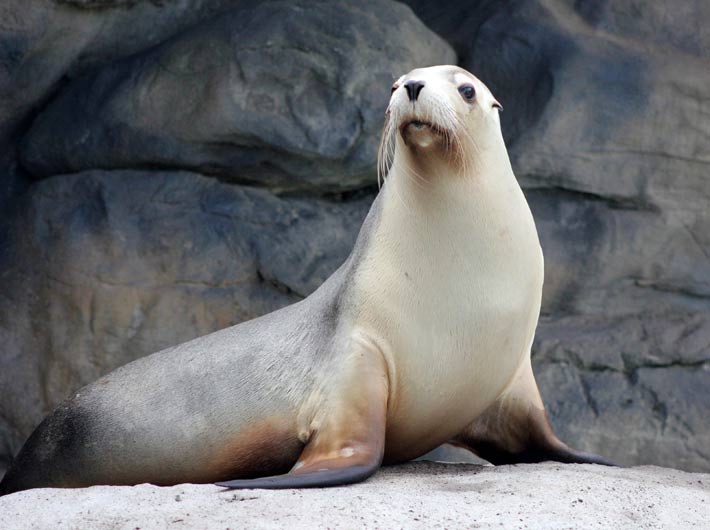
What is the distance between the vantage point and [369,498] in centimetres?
391

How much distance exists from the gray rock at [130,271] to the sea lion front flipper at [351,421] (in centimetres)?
248

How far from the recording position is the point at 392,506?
3785 mm

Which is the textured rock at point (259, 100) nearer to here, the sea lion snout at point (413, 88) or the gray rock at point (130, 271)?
Result: the gray rock at point (130, 271)

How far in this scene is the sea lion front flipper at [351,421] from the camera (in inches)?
180

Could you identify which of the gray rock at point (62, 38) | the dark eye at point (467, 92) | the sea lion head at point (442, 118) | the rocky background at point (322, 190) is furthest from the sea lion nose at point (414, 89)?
the gray rock at point (62, 38)

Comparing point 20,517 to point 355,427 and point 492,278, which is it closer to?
point 355,427

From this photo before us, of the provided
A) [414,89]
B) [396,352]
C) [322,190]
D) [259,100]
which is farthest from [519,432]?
[259,100]

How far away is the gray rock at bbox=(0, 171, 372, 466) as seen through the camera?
24.0 ft

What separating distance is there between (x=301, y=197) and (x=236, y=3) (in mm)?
1422

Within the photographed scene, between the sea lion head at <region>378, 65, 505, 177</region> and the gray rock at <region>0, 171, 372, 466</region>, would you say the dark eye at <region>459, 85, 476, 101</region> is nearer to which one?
the sea lion head at <region>378, 65, 505, 177</region>

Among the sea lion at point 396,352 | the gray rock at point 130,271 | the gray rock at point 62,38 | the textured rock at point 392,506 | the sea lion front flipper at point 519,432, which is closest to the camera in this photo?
the textured rock at point 392,506

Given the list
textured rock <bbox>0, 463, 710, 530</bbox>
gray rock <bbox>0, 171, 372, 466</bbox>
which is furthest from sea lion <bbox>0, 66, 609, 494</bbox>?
gray rock <bbox>0, 171, 372, 466</bbox>

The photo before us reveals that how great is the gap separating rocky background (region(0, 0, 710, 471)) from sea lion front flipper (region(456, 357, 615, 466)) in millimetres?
1817

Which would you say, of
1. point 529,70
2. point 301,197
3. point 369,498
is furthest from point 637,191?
point 369,498
